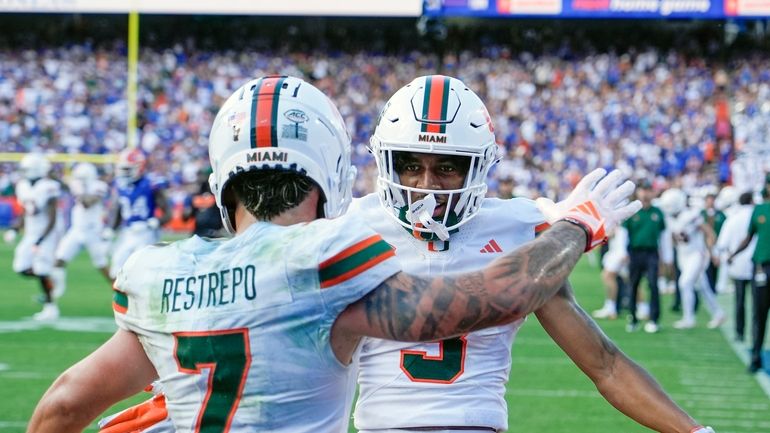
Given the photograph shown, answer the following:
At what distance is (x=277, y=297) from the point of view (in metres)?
1.87

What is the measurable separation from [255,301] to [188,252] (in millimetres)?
196

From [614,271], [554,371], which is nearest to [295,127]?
[554,371]

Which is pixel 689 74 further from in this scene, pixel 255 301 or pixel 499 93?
pixel 255 301

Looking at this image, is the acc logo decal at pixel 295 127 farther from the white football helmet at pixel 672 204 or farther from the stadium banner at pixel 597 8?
the stadium banner at pixel 597 8

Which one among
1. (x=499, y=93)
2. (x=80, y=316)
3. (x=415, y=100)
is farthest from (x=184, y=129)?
(x=415, y=100)

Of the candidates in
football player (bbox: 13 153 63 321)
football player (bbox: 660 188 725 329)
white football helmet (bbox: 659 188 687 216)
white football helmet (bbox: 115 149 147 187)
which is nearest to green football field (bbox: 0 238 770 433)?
football player (bbox: 660 188 725 329)

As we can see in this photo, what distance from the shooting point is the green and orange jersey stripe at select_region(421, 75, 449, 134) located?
294 cm

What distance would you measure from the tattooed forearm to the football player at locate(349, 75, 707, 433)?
2.92 ft

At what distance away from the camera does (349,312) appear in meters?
1.88

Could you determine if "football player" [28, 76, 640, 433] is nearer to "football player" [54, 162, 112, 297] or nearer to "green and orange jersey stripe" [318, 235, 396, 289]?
"green and orange jersey stripe" [318, 235, 396, 289]

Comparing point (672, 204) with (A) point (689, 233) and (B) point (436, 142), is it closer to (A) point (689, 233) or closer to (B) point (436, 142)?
(A) point (689, 233)

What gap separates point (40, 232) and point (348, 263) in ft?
34.5

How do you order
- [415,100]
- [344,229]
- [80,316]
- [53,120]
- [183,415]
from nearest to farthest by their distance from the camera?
[344,229] → [183,415] → [415,100] → [80,316] → [53,120]

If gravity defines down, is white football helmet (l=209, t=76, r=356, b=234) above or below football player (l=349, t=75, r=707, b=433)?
above
